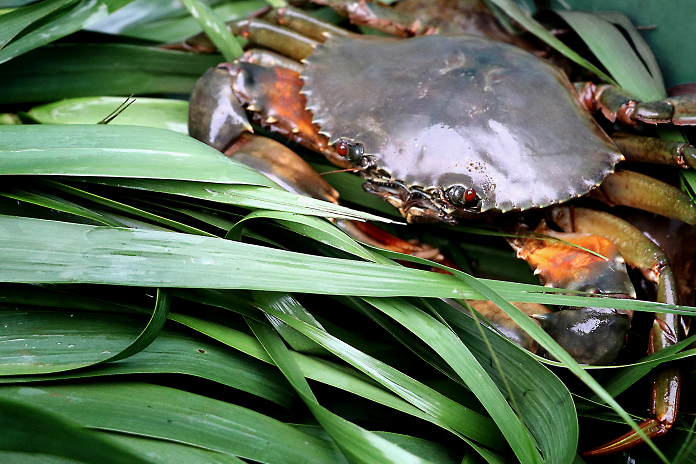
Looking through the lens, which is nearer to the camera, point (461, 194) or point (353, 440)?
point (353, 440)

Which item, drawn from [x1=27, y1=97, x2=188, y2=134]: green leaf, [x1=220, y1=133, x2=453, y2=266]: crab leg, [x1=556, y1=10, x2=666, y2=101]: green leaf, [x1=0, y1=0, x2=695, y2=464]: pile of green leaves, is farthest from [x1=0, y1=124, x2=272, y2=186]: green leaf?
[x1=556, y1=10, x2=666, y2=101]: green leaf

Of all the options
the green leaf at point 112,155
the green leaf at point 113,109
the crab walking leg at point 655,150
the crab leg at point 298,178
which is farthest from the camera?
the green leaf at point 113,109

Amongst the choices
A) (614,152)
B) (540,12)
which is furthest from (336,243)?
(540,12)

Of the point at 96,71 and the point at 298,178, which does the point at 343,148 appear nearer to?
the point at 298,178

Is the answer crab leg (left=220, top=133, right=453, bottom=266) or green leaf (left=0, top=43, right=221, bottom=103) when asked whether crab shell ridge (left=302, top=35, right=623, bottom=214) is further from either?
green leaf (left=0, top=43, right=221, bottom=103)

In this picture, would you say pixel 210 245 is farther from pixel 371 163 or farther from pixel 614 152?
pixel 614 152

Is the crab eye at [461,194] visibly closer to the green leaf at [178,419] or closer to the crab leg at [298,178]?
the crab leg at [298,178]

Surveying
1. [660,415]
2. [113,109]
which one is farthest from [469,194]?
[113,109]

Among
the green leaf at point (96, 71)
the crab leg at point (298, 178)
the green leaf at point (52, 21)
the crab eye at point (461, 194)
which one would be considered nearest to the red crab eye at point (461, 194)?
the crab eye at point (461, 194)
